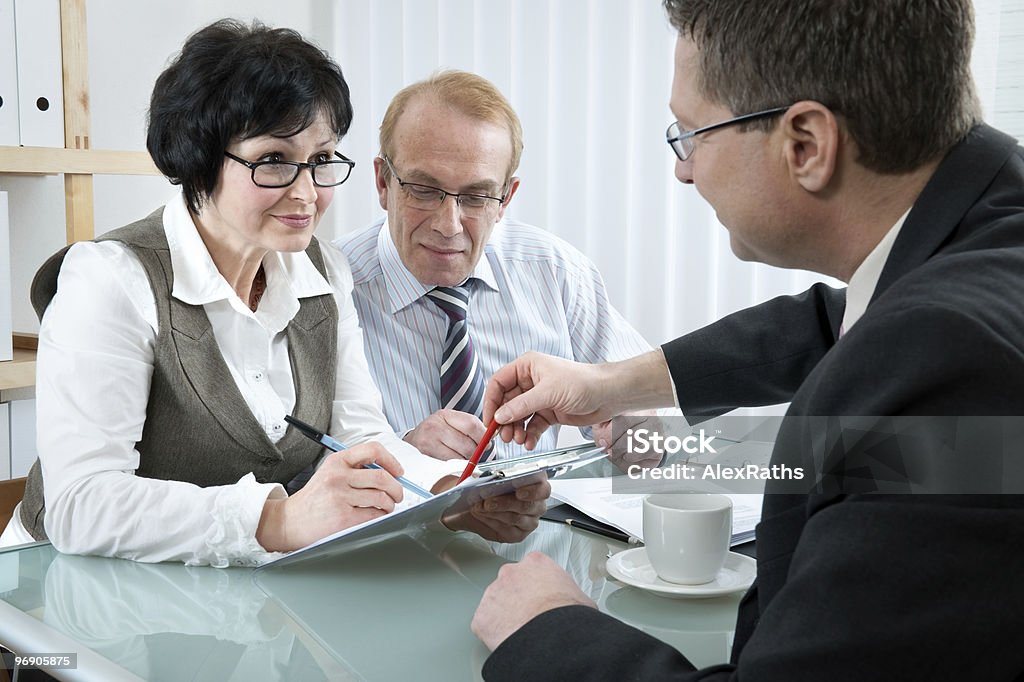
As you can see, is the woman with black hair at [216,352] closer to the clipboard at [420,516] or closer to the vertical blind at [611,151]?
the clipboard at [420,516]

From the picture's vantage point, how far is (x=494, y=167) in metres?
2.21

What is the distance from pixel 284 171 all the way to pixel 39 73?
1.40 metres

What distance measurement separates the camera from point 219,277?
1561 mm

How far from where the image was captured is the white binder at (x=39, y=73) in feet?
8.50

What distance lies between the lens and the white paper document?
1.32 meters

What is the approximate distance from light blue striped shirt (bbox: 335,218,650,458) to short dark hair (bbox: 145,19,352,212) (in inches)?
25.3

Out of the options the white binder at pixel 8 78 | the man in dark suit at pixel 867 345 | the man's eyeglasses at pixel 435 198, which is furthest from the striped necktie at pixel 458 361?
the white binder at pixel 8 78

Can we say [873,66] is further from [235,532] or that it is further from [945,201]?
[235,532]

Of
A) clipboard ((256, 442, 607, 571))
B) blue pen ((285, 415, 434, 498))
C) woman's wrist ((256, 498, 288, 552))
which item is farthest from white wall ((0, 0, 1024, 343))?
woman's wrist ((256, 498, 288, 552))

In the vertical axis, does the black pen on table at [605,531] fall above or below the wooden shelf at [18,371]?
above

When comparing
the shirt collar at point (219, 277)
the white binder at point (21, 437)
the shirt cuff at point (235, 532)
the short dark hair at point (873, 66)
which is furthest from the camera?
the white binder at point (21, 437)

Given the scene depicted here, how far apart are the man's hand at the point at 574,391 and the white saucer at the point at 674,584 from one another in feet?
1.00

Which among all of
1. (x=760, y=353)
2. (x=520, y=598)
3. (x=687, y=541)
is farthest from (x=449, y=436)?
(x=520, y=598)

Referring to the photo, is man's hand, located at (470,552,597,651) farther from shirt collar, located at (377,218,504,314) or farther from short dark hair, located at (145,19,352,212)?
shirt collar, located at (377,218,504,314)
